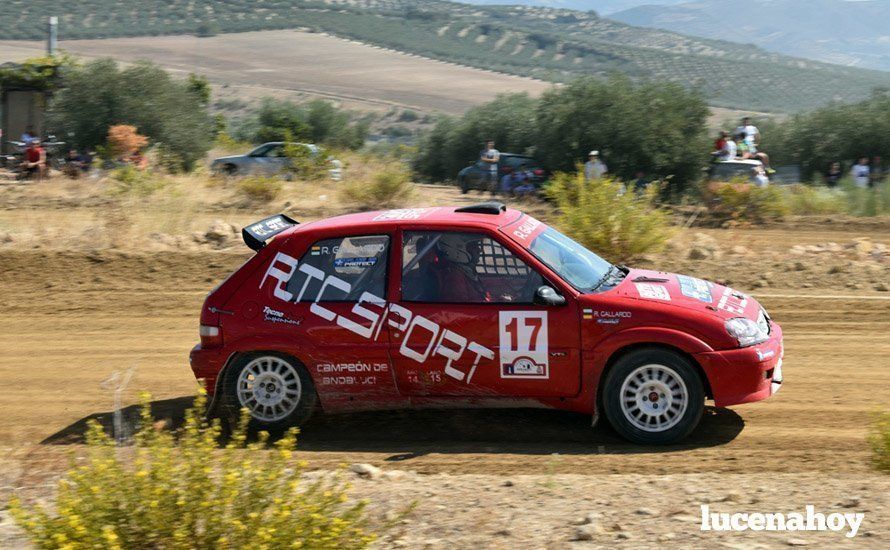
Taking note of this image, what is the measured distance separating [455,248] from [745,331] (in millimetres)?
2173

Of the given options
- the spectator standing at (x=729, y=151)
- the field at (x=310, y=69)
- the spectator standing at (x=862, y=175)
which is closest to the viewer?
the spectator standing at (x=862, y=175)

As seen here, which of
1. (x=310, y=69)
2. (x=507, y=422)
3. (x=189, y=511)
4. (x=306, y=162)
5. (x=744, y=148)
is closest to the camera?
(x=189, y=511)

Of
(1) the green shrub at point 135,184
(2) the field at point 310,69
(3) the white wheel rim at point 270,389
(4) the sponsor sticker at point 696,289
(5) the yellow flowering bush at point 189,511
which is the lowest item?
(3) the white wheel rim at point 270,389

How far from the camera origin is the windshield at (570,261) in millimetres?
7695

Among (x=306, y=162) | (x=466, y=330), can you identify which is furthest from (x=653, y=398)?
(x=306, y=162)

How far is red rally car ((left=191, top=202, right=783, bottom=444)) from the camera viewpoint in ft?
24.1

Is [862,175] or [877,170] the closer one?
[862,175]

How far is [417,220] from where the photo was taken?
7867mm

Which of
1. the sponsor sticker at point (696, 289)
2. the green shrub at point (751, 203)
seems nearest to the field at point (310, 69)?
the green shrub at point (751, 203)

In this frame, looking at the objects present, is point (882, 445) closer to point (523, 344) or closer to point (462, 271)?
point (523, 344)

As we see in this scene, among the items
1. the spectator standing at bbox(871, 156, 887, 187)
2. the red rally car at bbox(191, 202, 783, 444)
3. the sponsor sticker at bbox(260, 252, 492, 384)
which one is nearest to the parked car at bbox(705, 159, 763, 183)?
the spectator standing at bbox(871, 156, 887, 187)

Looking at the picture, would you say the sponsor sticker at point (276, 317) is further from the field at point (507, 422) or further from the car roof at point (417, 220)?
the field at point (507, 422)

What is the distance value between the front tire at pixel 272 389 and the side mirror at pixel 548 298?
1851mm

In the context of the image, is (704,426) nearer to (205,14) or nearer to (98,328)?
(98,328)
